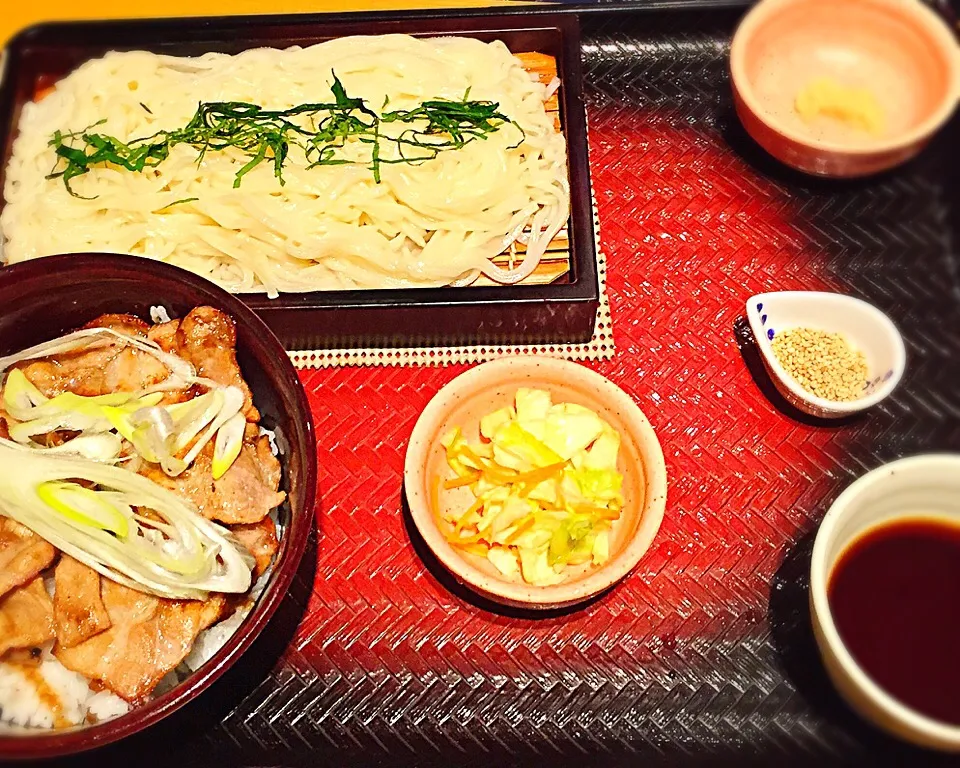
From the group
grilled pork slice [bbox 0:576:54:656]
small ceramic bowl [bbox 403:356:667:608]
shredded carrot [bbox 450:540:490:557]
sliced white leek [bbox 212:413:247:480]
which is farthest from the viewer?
shredded carrot [bbox 450:540:490:557]

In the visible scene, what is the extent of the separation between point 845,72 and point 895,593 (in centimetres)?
150

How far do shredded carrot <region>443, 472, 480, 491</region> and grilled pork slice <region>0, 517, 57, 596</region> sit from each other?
2.73 feet

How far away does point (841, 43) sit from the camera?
237 cm

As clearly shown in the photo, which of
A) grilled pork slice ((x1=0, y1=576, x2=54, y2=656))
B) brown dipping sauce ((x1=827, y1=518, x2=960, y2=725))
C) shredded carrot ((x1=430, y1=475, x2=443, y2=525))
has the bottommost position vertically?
brown dipping sauce ((x1=827, y1=518, x2=960, y2=725))

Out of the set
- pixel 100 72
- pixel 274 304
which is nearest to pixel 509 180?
pixel 274 304

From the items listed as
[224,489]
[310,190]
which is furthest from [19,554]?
[310,190]

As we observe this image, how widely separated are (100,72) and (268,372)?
49.0 inches

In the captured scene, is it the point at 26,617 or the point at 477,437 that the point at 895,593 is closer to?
the point at 477,437

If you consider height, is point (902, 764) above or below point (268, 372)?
below

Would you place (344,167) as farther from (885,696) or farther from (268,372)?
(885,696)

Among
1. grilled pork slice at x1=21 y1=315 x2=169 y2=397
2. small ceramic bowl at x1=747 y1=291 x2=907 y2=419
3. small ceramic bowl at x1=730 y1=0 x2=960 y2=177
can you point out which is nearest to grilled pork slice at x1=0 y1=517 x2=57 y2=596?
grilled pork slice at x1=21 y1=315 x2=169 y2=397

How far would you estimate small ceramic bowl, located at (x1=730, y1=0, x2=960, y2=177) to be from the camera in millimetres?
2186

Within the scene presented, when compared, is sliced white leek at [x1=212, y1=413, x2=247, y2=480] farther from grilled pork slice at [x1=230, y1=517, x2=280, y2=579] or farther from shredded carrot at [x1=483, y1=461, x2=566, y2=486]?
shredded carrot at [x1=483, y1=461, x2=566, y2=486]

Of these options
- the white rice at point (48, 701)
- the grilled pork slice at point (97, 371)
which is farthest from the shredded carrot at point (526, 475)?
the white rice at point (48, 701)
